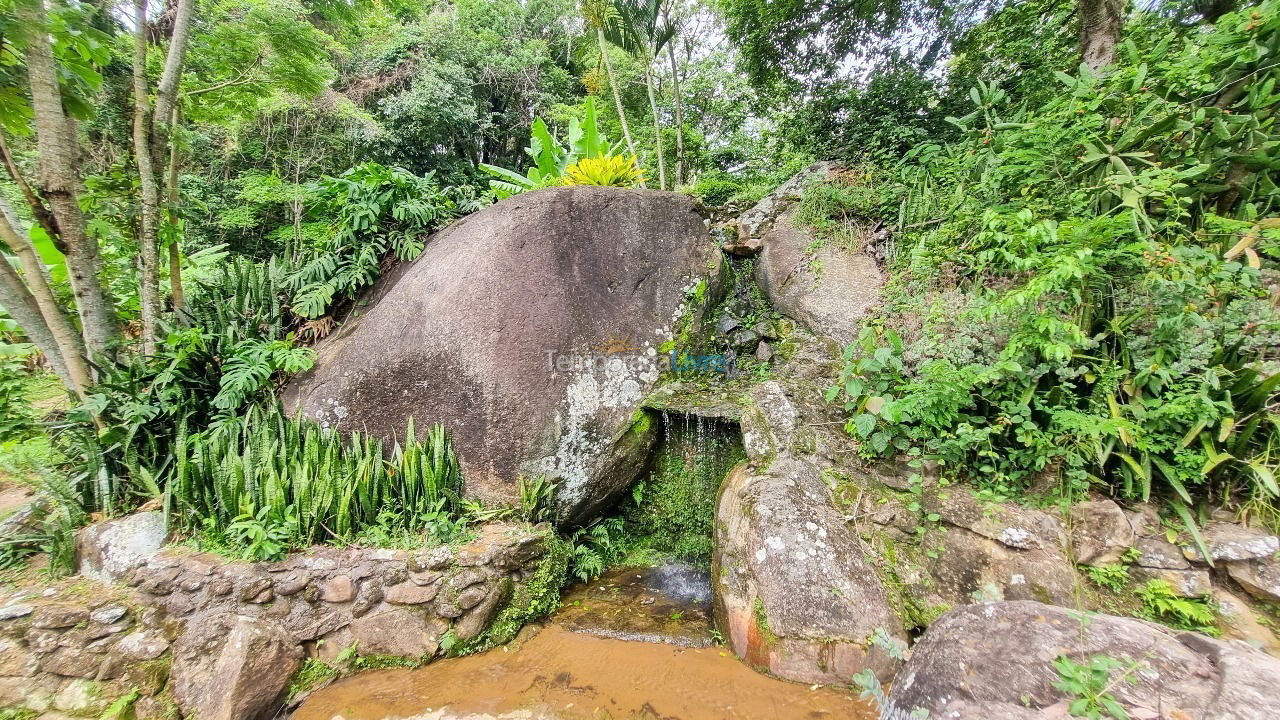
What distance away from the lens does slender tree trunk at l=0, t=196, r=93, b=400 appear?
3107 mm

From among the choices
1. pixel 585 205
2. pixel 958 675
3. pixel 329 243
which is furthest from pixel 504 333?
pixel 958 675

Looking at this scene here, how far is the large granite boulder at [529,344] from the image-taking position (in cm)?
367

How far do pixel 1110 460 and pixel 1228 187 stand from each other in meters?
1.79

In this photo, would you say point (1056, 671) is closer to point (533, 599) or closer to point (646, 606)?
point (646, 606)

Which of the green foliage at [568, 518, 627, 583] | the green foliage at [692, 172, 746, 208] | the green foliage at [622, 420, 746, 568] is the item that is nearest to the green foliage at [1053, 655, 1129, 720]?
the green foliage at [622, 420, 746, 568]

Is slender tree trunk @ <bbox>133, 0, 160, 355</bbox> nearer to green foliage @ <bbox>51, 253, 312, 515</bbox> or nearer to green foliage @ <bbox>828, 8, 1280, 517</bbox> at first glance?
green foliage @ <bbox>51, 253, 312, 515</bbox>

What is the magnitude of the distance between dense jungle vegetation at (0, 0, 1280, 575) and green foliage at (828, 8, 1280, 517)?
0.02 metres

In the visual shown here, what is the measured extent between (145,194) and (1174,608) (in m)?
7.34

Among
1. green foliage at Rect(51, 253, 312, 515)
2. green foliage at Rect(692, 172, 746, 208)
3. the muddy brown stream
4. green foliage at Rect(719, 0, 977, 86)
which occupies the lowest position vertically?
→ the muddy brown stream

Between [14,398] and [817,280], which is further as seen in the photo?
[817,280]

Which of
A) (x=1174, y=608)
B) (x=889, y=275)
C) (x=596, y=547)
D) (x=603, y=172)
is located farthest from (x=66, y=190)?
(x=1174, y=608)

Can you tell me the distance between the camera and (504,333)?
3.81 meters

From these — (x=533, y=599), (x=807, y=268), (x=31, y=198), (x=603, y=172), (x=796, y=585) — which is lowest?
(x=533, y=599)

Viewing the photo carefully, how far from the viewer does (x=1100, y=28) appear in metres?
3.96
